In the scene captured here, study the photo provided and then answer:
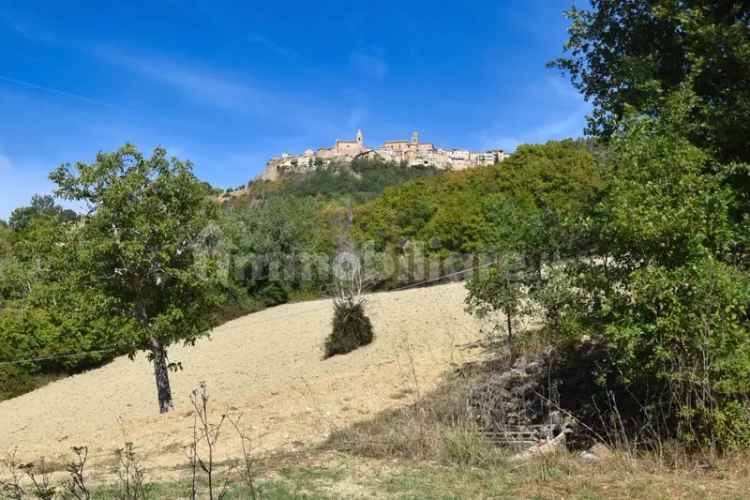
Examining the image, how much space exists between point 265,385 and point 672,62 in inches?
500

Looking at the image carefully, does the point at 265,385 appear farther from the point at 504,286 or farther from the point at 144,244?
the point at 504,286

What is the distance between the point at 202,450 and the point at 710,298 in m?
5.74

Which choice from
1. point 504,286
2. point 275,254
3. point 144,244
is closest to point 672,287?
point 504,286

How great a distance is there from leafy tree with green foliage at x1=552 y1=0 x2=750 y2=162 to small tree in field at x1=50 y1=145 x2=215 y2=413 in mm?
7154

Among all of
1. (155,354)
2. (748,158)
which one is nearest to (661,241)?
(748,158)

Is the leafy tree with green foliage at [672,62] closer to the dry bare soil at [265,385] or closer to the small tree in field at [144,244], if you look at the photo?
the dry bare soil at [265,385]

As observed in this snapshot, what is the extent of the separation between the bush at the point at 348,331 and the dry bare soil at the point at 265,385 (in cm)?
52

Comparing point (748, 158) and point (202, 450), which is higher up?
point (748, 158)

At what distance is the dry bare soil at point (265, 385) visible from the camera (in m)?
8.91

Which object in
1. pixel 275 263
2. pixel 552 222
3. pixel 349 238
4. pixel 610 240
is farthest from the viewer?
pixel 349 238

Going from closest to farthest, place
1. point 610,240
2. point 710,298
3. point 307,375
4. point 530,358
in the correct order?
point 710,298 → point 610,240 → point 530,358 → point 307,375

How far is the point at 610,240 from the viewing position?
607cm

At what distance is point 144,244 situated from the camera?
11570 mm

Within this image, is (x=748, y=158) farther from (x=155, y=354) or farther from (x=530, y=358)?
(x=155, y=354)
